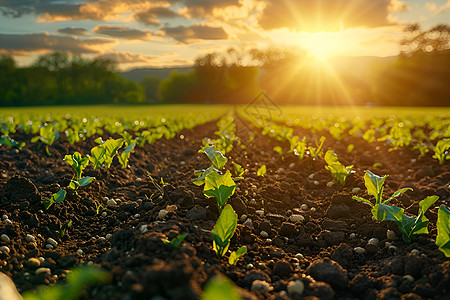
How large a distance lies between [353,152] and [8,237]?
653 centimetres

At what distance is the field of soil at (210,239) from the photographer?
210 centimetres

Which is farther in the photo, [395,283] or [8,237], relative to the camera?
[8,237]

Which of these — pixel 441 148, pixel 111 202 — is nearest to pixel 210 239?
pixel 111 202

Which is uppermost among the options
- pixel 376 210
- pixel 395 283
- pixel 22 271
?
pixel 376 210

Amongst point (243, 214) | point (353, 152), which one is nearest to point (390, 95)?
point (353, 152)

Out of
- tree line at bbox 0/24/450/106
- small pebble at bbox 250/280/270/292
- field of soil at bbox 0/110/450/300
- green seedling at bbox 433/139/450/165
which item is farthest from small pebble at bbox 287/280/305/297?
tree line at bbox 0/24/450/106

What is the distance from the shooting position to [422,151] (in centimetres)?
648

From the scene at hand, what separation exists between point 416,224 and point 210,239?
1569 mm

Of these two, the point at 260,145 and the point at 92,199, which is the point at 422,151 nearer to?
the point at 260,145

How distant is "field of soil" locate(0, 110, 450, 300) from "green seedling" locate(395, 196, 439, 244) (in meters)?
0.07

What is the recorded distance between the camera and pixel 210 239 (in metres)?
2.66

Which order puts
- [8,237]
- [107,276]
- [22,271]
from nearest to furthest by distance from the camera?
[107,276]
[22,271]
[8,237]

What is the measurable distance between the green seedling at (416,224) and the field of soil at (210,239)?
0.23 ft

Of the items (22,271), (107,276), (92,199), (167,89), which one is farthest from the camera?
(167,89)
